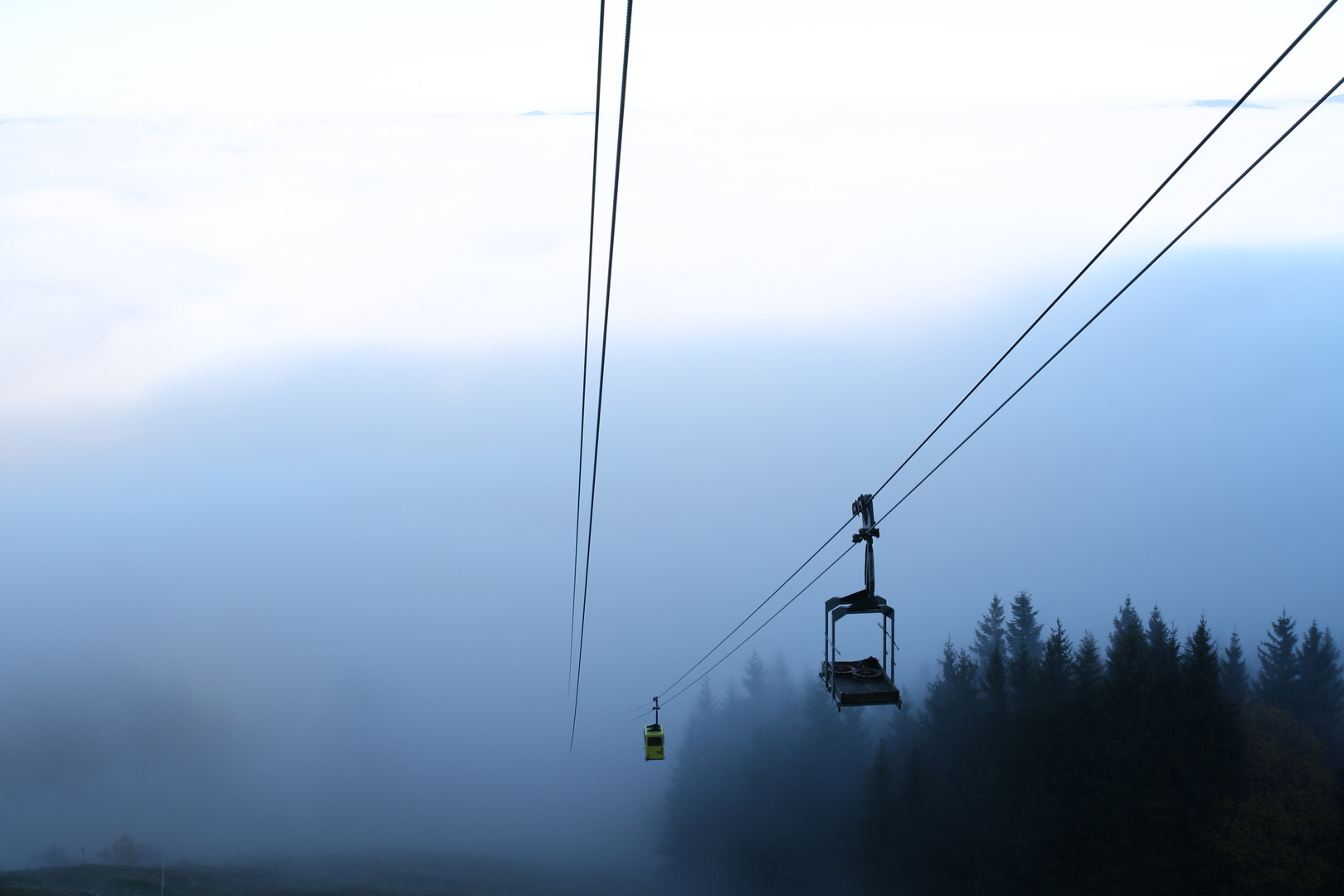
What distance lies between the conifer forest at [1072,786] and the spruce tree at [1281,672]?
0.15 m

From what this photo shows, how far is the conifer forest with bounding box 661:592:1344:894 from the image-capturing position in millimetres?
38906

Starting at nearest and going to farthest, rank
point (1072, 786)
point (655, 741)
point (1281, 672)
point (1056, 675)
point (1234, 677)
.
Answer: point (655, 741) < point (1072, 786) < point (1056, 675) < point (1234, 677) < point (1281, 672)

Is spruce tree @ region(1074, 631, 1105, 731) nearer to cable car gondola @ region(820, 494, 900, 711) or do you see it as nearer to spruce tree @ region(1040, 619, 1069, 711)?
spruce tree @ region(1040, 619, 1069, 711)

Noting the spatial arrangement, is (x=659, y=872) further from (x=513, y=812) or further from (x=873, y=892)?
(x=513, y=812)

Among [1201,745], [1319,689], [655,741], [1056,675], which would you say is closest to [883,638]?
[655,741]

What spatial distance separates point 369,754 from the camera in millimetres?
198375

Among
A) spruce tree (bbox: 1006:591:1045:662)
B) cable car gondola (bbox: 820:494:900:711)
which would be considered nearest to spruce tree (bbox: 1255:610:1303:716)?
spruce tree (bbox: 1006:591:1045:662)

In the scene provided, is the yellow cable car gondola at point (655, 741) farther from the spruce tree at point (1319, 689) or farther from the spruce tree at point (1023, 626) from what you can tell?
the spruce tree at point (1023, 626)

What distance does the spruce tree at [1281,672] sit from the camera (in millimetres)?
64938

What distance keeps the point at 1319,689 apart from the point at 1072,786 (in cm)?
3760

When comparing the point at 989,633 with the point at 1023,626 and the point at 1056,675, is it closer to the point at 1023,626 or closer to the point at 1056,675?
the point at 1023,626

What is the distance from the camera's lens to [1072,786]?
42812mm

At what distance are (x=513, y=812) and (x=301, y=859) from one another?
74.8 metres

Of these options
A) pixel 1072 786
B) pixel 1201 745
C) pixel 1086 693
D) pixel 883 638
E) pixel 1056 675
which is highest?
pixel 883 638
